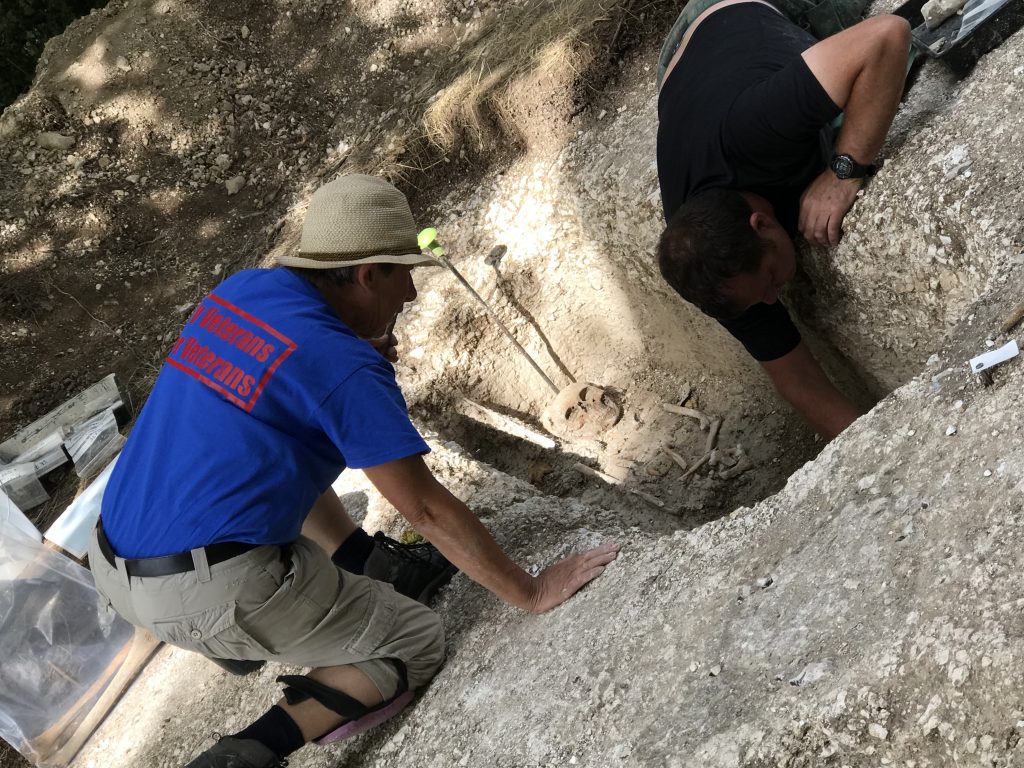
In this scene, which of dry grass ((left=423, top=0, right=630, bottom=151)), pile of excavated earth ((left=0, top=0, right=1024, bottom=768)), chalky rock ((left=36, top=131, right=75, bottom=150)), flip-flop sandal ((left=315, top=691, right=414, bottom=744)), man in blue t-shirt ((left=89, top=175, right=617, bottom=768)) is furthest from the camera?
chalky rock ((left=36, top=131, right=75, bottom=150))

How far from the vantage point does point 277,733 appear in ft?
8.28

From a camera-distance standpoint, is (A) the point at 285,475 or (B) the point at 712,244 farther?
(B) the point at 712,244

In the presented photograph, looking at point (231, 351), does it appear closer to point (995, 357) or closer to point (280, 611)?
point (280, 611)

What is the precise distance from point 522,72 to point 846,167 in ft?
7.87

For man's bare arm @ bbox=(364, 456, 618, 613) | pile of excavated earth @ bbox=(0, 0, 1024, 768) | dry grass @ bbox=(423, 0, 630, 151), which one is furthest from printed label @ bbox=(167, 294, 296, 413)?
dry grass @ bbox=(423, 0, 630, 151)

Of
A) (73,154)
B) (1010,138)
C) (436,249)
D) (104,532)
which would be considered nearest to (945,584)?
(1010,138)

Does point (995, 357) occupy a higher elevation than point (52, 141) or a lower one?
lower

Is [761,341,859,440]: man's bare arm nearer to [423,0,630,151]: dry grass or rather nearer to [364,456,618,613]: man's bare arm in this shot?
[364,456,618,613]: man's bare arm

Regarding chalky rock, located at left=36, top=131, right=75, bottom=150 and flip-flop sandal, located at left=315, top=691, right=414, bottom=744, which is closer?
flip-flop sandal, located at left=315, top=691, right=414, bottom=744

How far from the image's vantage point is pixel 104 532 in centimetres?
236

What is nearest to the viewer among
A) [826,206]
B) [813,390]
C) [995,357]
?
[995,357]

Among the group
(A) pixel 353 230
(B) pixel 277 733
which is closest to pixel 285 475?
(A) pixel 353 230

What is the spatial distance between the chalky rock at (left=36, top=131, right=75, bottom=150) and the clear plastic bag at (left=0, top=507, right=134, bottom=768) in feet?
11.9

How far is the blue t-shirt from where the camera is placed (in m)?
2.02
